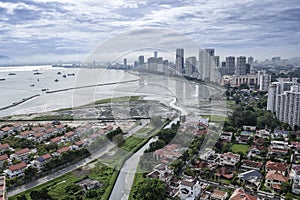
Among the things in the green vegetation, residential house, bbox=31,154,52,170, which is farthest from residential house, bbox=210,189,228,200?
residential house, bbox=31,154,52,170

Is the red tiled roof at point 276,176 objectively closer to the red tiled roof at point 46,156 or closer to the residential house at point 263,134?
the residential house at point 263,134

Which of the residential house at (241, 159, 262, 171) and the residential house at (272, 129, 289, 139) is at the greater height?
the residential house at (272, 129, 289, 139)

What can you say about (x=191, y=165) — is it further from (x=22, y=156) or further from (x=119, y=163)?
(x=22, y=156)

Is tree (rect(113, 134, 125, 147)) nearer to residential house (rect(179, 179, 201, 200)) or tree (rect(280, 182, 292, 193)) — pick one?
residential house (rect(179, 179, 201, 200))

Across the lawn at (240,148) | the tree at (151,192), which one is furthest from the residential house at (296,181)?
the tree at (151,192)

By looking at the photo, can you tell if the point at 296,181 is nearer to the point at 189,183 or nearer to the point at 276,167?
the point at 276,167

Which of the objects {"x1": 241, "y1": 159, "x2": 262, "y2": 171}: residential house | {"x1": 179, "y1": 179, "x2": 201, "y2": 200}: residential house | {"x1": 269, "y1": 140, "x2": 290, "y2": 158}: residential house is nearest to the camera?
{"x1": 179, "y1": 179, "x2": 201, "y2": 200}: residential house
